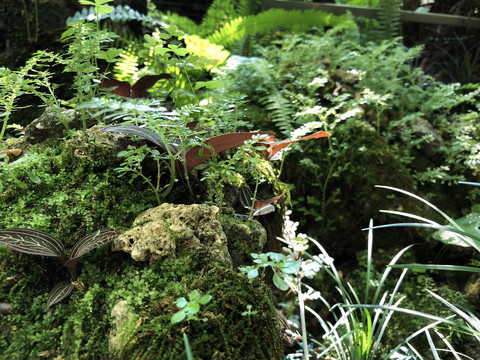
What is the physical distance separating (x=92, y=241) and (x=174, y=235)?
1.07 ft

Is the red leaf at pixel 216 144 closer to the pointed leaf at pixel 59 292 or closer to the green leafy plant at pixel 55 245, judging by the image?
the green leafy plant at pixel 55 245

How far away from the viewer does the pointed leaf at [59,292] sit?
1364 millimetres

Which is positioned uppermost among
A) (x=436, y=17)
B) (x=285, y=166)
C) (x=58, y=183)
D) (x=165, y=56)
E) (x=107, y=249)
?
(x=436, y=17)

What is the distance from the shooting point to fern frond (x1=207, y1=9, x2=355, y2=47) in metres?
4.21

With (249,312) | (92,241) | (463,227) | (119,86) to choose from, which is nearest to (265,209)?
(249,312)

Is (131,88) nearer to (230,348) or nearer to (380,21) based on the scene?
(230,348)

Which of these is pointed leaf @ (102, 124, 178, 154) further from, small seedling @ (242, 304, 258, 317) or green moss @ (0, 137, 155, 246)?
small seedling @ (242, 304, 258, 317)

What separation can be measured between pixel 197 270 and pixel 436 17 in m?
5.08

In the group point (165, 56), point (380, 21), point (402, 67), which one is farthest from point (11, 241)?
point (380, 21)

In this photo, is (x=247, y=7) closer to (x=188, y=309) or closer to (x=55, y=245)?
(x=55, y=245)

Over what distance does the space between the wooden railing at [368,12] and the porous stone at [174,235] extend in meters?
4.12

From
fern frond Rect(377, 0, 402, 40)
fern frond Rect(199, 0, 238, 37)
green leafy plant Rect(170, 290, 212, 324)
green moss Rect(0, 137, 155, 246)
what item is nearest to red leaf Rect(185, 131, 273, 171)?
green moss Rect(0, 137, 155, 246)

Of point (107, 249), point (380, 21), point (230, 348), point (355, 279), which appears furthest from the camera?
point (380, 21)

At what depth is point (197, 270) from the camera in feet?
→ 4.53
